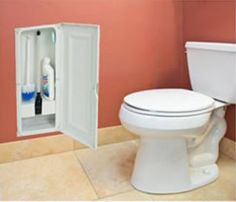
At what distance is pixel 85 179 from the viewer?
1.37 metres

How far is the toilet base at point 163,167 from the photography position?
123 centimetres

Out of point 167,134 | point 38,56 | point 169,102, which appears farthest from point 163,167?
point 38,56

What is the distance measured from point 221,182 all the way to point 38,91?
0.99 m

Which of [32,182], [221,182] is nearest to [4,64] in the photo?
[32,182]

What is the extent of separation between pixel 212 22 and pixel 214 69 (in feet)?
1.04

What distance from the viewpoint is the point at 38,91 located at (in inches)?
57.7

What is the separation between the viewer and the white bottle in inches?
54.9

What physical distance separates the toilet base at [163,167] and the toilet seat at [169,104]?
15 cm

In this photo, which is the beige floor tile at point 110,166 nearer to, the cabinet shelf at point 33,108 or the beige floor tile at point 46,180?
the beige floor tile at point 46,180

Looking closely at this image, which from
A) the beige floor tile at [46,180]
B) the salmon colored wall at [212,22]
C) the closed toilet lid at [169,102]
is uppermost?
the salmon colored wall at [212,22]

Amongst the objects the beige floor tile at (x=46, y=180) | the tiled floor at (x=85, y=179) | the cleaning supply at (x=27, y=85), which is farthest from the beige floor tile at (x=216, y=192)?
the cleaning supply at (x=27, y=85)

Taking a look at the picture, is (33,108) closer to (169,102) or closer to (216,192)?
(169,102)

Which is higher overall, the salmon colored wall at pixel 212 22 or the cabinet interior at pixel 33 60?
the salmon colored wall at pixel 212 22

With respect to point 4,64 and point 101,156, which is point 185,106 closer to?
point 101,156
